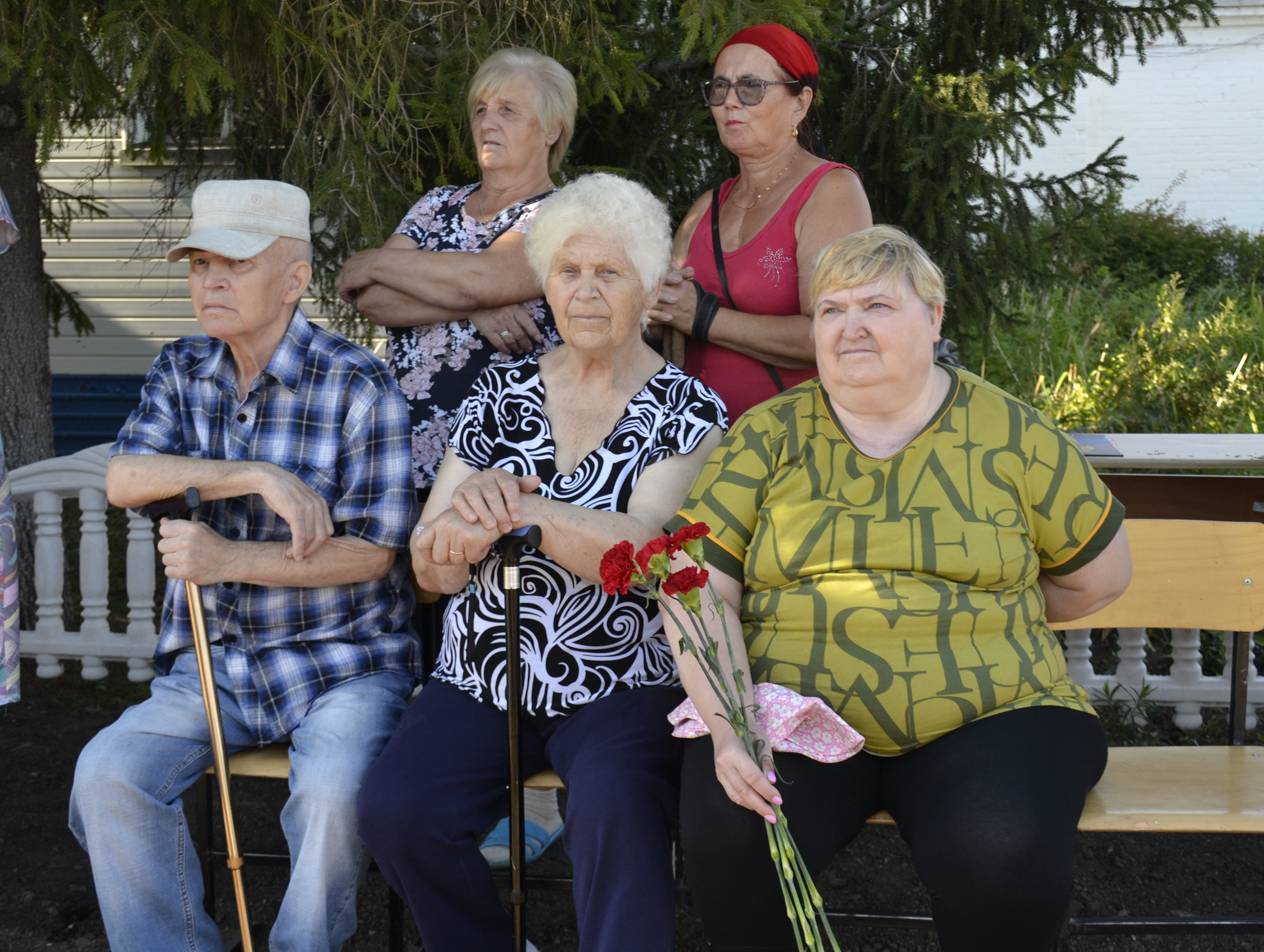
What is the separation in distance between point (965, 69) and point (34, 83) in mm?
3324

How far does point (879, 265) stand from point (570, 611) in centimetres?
92

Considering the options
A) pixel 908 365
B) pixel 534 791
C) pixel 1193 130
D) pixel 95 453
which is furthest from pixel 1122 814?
pixel 1193 130

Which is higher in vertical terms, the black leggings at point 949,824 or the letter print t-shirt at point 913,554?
the letter print t-shirt at point 913,554

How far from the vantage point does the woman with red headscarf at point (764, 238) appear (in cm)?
276

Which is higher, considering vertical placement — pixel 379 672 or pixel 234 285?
pixel 234 285

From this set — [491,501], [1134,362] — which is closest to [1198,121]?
[1134,362]

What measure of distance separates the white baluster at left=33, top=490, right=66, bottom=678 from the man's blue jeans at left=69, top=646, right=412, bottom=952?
2.43 metres

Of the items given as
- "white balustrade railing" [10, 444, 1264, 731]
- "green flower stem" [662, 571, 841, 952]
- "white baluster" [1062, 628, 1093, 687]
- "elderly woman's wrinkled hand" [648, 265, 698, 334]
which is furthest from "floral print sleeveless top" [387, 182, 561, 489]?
"white baluster" [1062, 628, 1093, 687]

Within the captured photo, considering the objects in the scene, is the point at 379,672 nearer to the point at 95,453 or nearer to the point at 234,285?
the point at 234,285

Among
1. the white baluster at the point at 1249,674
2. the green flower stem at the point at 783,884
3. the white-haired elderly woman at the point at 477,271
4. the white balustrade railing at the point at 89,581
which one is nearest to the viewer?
the green flower stem at the point at 783,884

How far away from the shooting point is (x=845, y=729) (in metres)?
2.04

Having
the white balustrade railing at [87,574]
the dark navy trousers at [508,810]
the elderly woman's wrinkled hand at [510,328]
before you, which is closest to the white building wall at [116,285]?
the white balustrade railing at [87,574]

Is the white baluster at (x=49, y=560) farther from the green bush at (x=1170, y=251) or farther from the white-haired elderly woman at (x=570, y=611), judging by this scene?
the green bush at (x=1170, y=251)

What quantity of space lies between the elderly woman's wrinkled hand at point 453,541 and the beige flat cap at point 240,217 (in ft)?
2.37
